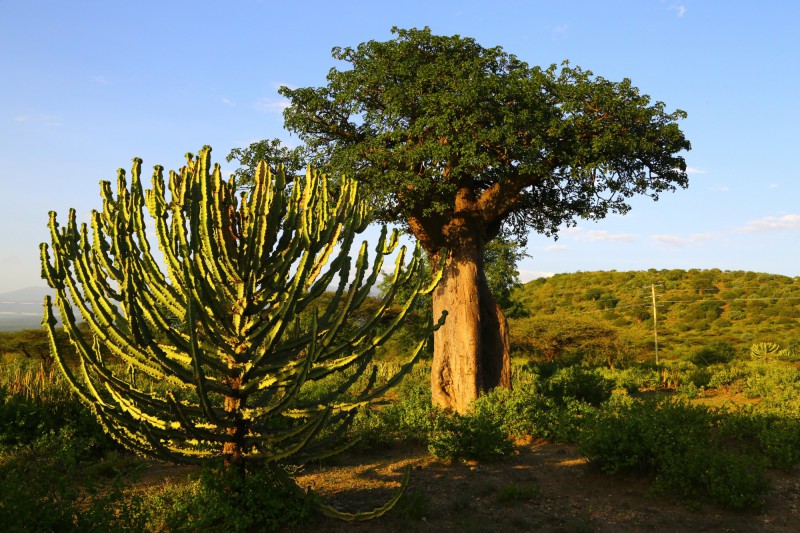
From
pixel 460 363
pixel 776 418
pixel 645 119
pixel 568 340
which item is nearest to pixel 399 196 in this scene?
pixel 460 363

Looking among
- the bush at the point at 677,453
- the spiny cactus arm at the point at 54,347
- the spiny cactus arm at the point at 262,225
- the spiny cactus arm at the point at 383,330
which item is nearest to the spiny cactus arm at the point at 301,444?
the spiny cactus arm at the point at 383,330

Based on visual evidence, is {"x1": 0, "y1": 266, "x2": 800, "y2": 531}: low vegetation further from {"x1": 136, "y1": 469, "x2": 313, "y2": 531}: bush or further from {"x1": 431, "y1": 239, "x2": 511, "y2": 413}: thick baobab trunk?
{"x1": 431, "y1": 239, "x2": 511, "y2": 413}: thick baobab trunk

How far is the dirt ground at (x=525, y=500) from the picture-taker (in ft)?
22.5

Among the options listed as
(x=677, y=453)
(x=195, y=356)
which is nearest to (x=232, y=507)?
(x=195, y=356)

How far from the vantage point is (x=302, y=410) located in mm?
6371

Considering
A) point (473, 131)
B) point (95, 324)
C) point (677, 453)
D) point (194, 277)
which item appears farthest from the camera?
point (473, 131)

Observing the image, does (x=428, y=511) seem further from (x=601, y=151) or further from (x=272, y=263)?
(x=601, y=151)

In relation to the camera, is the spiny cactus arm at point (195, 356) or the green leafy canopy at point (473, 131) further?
the green leafy canopy at point (473, 131)

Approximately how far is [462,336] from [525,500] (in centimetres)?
580

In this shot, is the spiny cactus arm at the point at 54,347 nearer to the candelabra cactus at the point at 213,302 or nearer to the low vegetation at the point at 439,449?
the candelabra cactus at the point at 213,302

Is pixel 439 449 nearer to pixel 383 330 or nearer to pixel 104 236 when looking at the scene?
pixel 383 330

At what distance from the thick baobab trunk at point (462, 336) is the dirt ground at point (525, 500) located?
3.71m

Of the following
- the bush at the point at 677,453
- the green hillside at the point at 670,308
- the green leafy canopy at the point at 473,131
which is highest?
the green leafy canopy at the point at 473,131

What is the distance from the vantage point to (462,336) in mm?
13359
